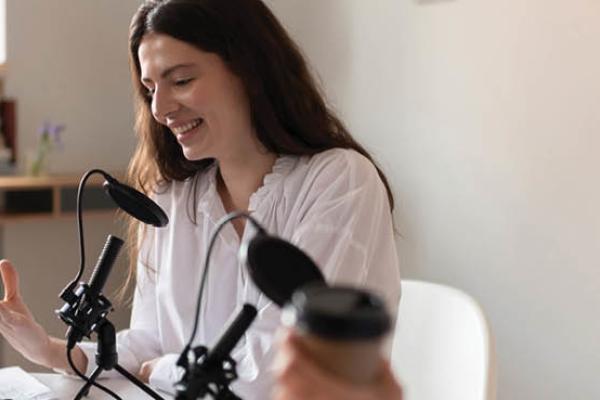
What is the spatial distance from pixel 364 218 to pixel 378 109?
1.14m

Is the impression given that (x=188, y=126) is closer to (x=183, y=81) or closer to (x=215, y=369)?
(x=183, y=81)

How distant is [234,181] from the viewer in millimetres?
1396

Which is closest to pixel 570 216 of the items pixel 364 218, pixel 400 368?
pixel 400 368

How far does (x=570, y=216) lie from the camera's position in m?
1.80

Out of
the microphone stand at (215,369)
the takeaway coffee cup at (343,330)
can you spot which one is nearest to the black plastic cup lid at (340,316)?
the takeaway coffee cup at (343,330)

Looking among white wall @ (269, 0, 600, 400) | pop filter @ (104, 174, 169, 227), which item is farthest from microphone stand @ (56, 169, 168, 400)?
white wall @ (269, 0, 600, 400)

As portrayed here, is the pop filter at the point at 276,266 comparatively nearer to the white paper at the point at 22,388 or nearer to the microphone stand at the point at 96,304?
the microphone stand at the point at 96,304

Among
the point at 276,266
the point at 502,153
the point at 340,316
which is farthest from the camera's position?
the point at 502,153

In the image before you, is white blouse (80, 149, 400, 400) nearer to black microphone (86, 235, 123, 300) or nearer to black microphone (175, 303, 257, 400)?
black microphone (86, 235, 123, 300)

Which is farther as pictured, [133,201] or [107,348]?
[107,348]

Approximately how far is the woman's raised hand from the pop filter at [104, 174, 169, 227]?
42 centimetres

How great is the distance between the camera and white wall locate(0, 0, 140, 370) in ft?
8.56

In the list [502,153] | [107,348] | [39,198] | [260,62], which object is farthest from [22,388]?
[39,198]

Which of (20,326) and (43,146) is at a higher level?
(20,326)
